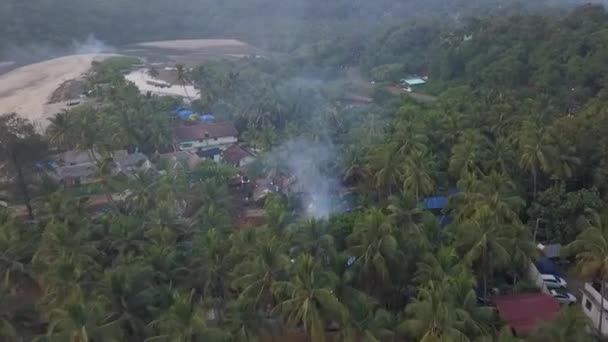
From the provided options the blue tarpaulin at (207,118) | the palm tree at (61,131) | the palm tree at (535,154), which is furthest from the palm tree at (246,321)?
the blue tarpaulin at (207,118)

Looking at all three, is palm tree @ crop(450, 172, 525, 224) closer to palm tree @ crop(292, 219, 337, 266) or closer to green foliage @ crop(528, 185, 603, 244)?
green foliage @ crop(528, 185, 603, 244)

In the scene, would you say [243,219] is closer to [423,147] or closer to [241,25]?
[423,147]

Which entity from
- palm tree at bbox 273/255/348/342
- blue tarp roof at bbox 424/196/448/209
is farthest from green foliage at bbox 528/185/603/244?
palm tree at bbox 273/255/348/342

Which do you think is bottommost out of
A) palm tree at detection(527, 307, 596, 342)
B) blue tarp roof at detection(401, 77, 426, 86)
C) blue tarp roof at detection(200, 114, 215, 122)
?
blue tarp roof at detection(200, 114, 215, 122)

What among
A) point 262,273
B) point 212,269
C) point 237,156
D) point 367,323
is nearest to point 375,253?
point 367,323

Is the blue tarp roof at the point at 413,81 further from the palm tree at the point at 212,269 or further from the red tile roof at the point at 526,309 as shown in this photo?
the palm tree at the point at 212,269

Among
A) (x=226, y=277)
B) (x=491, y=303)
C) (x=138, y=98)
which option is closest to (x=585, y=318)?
(x=491, y=303)
